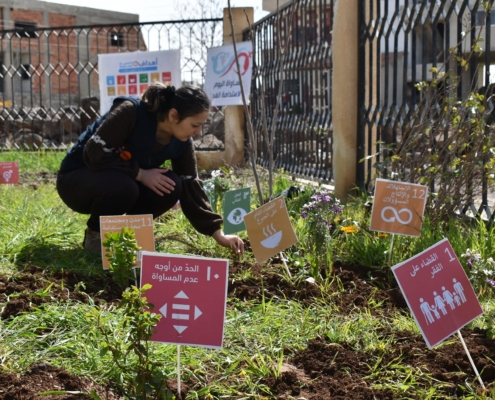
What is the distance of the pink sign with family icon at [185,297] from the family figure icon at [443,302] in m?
0.60

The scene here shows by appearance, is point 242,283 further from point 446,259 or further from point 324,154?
point 324,154

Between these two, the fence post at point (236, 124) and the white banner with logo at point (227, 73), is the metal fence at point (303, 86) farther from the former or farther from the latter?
the fence post at point (236, 124)

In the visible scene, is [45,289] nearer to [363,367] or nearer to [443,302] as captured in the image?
[363,367]

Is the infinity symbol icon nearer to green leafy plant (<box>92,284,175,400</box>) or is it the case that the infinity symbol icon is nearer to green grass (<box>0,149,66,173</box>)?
green leafy plant (<box>92,284,175,400</box>)

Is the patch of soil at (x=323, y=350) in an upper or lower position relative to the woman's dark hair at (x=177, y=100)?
lower

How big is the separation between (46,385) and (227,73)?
6.09 m

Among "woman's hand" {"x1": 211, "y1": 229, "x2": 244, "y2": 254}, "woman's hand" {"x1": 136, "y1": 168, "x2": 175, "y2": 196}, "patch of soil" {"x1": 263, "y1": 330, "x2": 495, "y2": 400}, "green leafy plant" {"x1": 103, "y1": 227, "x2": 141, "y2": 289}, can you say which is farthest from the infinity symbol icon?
"green leafy plant" {"x1": 103, "y1": 227, "x2": 141, "y2": 289}

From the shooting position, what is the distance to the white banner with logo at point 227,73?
24.2ft

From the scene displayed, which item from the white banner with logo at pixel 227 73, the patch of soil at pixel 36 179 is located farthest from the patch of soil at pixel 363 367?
the white banner with logo at pixel 227 73

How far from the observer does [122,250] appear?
241cm

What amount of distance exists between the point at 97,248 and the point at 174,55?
4.80 meters

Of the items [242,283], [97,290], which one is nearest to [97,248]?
[97,290]

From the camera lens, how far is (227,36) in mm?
8078

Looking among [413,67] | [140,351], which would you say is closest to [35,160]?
[413,67]
